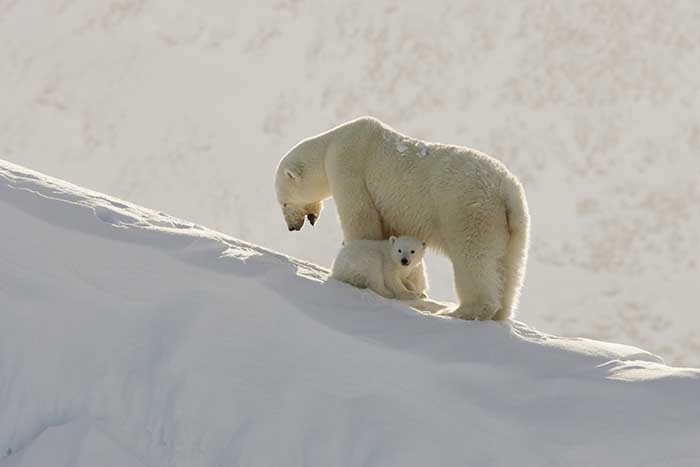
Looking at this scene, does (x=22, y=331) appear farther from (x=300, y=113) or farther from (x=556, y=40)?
(x=556, y=40)

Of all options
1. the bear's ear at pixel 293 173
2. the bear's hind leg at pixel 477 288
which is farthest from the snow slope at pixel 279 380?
the bear's ear at pixel 293 173

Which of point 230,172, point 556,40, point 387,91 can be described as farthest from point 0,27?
point 556,40

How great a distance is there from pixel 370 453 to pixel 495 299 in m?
1.41

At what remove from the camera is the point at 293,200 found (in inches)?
205

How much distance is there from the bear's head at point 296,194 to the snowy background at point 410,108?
761cm

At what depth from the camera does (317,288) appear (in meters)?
4.21

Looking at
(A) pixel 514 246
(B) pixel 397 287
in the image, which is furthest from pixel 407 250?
(A) pixel 514 246

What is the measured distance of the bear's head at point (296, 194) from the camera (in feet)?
16.4

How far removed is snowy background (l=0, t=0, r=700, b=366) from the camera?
1323 centimetres

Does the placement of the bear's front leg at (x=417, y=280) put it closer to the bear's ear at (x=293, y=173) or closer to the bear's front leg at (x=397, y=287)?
the bear's front leg at (x=397, y=287)

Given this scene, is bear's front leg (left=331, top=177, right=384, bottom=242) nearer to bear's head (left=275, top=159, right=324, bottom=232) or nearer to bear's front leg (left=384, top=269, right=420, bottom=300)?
bear's front leg (left=384, top=269, right=420, bottom=300)

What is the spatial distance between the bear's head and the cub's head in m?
0.83

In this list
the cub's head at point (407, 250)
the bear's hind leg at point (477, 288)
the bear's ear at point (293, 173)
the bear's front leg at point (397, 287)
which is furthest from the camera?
the bear's ear at point (293, 173)

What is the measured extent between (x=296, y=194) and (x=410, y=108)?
410 inches
